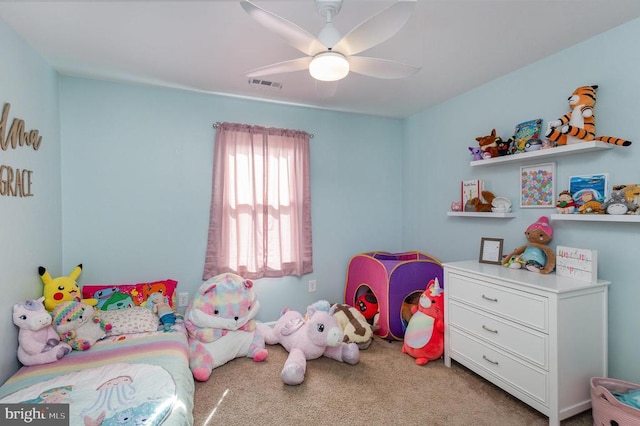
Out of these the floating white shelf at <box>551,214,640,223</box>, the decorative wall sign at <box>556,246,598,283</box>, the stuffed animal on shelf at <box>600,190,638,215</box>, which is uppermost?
the stuffed animal on shelf at <box>600,190,638,215</box>

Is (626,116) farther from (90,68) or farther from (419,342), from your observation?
(90,68)

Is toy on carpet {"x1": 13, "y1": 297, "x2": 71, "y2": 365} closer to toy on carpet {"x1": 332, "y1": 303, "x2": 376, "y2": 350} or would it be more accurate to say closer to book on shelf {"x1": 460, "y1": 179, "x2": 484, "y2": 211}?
toy on carpet {"x1": 332, "y1": 303, "x2": 376, "y2": 350}

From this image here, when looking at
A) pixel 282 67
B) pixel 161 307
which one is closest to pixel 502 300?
pixel 282 67

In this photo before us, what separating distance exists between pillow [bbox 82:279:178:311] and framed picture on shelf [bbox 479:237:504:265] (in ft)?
9.01

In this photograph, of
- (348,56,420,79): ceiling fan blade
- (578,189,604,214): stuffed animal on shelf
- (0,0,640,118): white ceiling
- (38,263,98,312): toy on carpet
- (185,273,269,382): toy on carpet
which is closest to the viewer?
(348,56,420,79): ceiling fan blade

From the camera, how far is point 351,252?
12.2ft

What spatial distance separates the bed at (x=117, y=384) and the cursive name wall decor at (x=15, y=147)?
3.65 ft

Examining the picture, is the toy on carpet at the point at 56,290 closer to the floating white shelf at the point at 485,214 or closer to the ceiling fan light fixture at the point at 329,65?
the ceiling fan light fixture at the point at 329,65

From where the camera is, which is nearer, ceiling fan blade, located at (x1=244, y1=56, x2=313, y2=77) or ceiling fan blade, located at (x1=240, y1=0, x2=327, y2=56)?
ceiling fan blade, located at (x1=240, y1=0, x2=327, y2=56)

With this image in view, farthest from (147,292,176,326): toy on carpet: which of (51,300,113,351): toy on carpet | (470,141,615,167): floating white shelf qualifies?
(470,141,615,167): floating white shelf

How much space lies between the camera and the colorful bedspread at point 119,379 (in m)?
1.53

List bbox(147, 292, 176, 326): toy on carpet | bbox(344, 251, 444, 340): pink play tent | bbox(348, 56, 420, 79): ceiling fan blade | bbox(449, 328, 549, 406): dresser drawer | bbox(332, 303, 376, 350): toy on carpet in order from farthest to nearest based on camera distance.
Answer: bbox(344, 251, 444, 340): pink play tent → bbox(332, 303, 376, 350): toy on carpet → bbox(147, 292, 176, 326): toy on carpet → bbox(449, 328, 549, 406): dresser drawer → bbox(348, 56, 420, 79): ceiling fan blade

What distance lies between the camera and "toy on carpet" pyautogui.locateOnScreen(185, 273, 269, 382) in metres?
2.50

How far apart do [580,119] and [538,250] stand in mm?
916
